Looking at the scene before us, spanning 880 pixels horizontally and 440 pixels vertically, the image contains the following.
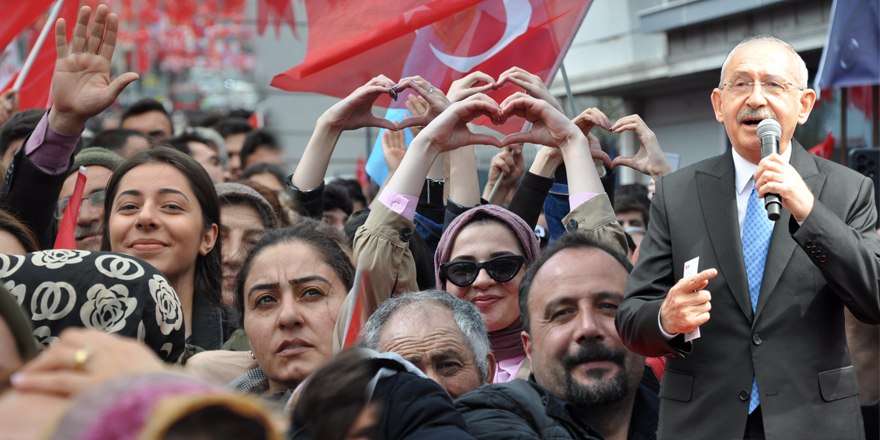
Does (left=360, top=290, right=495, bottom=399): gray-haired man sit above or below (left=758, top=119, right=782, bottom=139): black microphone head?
below

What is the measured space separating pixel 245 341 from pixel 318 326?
0.51 metres

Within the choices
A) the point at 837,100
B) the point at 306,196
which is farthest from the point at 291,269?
the point at 837,100

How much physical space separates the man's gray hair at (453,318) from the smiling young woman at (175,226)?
79 centimetres

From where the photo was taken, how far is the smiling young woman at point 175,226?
10.1 feet

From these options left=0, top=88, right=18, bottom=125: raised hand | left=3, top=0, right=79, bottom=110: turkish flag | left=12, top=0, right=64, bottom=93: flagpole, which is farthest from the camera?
left=3, top=0, right=79, bottom=110: turkish flag

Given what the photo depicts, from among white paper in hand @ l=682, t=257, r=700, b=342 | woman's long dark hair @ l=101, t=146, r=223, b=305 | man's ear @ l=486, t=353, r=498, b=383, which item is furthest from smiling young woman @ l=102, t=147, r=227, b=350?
white paper in hand @ l=682, t=257, r=700, b=342

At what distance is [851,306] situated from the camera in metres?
1.98

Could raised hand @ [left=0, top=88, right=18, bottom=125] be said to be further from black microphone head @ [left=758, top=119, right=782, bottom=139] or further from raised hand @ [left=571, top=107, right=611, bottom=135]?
black microphone head @ [left=758, top=119, right=782, bottom=139]

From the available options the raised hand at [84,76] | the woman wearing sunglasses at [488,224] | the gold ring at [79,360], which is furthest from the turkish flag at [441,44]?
the gold ring at [79,360]

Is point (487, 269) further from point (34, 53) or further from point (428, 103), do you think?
point (34, 53)

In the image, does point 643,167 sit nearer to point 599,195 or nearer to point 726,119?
point 599,195

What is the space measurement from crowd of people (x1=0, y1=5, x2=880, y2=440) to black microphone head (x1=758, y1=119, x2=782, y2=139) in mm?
59

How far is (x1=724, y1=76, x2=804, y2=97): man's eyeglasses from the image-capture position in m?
2.16

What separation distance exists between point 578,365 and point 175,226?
1.59 metres
